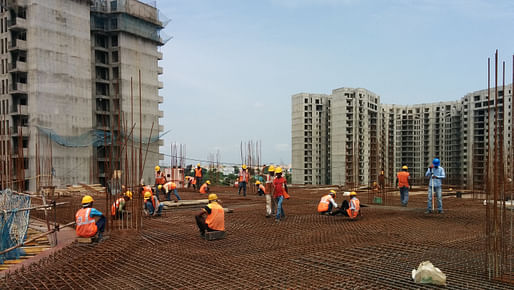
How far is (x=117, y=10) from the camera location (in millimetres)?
32031

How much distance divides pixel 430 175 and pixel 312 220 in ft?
10.6

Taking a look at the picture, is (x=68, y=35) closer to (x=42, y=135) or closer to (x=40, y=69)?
(x=40, y=69)

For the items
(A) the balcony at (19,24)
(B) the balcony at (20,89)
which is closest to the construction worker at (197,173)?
(B) the balcony at (20,89)

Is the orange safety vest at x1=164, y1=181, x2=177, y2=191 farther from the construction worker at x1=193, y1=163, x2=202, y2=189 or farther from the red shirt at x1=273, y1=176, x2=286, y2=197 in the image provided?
the construction worker at x1=193, y1=163, x2=202, y2=189

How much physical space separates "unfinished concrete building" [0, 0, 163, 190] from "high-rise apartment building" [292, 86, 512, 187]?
12412 millimetres

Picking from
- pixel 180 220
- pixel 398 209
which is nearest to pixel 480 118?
pixel 398 209

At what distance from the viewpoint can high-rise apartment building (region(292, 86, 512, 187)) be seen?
1093 inches

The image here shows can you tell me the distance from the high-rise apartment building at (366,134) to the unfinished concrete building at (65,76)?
12412 mm

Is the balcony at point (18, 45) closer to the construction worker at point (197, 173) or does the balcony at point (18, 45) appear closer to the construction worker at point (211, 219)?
the construction worker at point (197, 173)

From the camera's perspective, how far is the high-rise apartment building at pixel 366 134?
27766mm

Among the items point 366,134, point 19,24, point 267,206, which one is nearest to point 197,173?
point 267,206

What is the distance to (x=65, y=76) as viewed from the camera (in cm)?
2750

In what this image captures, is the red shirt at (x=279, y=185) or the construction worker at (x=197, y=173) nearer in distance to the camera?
the red shirt at (x=279, y=185)

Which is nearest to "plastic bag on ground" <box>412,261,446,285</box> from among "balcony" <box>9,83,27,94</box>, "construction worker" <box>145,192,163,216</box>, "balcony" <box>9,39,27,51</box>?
"construction worker" <box>145,192,163,216</box>
